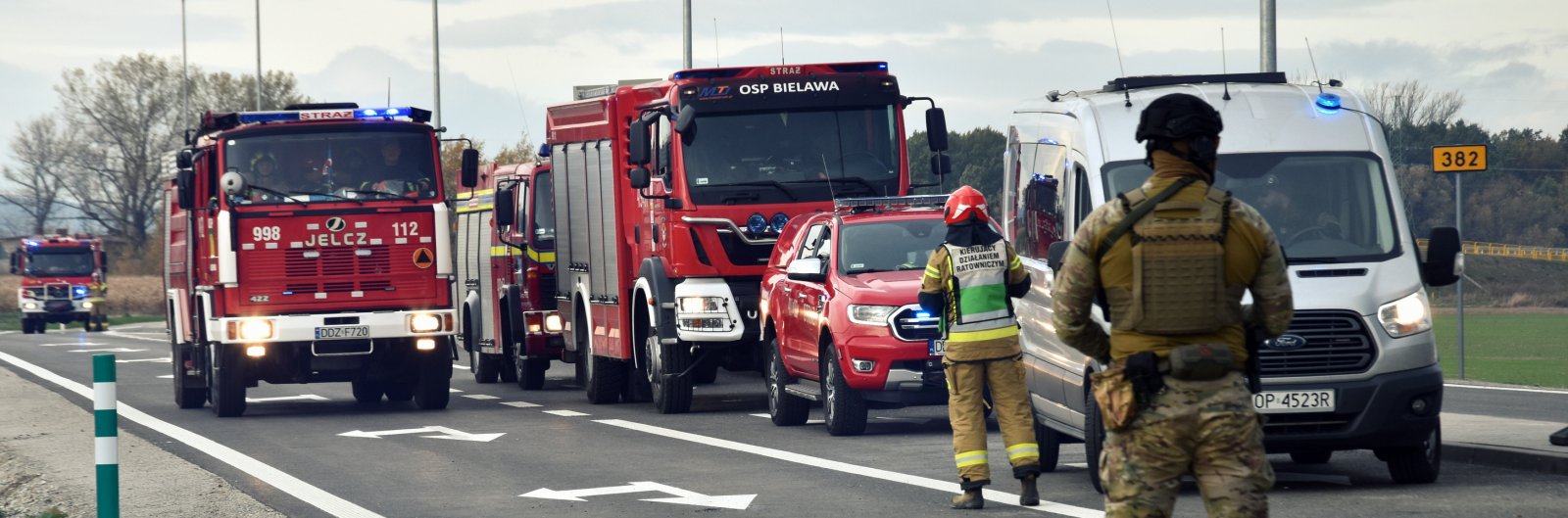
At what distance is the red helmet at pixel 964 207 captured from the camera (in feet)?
35.6

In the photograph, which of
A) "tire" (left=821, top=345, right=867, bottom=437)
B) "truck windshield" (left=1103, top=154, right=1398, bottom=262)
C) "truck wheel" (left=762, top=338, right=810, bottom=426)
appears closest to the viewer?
"truck windshield" (left=1103, top=154, right=1398, bottom=262)

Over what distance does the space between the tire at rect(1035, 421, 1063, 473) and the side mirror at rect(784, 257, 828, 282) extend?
3155mm

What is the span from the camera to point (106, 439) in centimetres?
906

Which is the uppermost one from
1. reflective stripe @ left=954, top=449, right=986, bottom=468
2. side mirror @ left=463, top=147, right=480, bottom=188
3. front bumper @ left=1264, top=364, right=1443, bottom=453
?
side mirror @ left=463, top=147, right=480, bottom=188

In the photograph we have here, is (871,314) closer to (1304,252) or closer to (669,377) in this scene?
(669,377)

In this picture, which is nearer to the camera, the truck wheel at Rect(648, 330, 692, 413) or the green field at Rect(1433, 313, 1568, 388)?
the truck wheel at Rect(648, 330, 692, 413)

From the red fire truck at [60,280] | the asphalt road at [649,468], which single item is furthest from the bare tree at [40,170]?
the asphalt road at [649,468]

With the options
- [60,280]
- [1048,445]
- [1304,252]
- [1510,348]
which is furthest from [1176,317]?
[60,280]

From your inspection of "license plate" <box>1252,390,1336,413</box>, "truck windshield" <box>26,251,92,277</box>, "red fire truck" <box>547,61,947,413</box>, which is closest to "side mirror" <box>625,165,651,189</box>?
"red fire truck" <box>547,61,947,413</box>

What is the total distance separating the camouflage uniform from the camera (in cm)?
587

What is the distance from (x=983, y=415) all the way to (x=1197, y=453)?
4.65 metres

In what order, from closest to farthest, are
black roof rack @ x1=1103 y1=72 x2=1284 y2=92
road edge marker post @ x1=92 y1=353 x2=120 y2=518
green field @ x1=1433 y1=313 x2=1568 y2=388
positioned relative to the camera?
road edge marker post @ x1=92 y1=353 x2=120 y2=518
black roof rack @ x1=1103 y1=72 x2=1284 y2=92
green field @ x1=1433 y1=313 x2=1568 y2=388

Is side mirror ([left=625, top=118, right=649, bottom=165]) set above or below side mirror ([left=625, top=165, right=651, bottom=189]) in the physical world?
above

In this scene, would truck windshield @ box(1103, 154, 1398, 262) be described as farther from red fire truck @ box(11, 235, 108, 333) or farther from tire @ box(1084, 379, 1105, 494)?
red fire truck @ box(11, 235, 108, 333)
